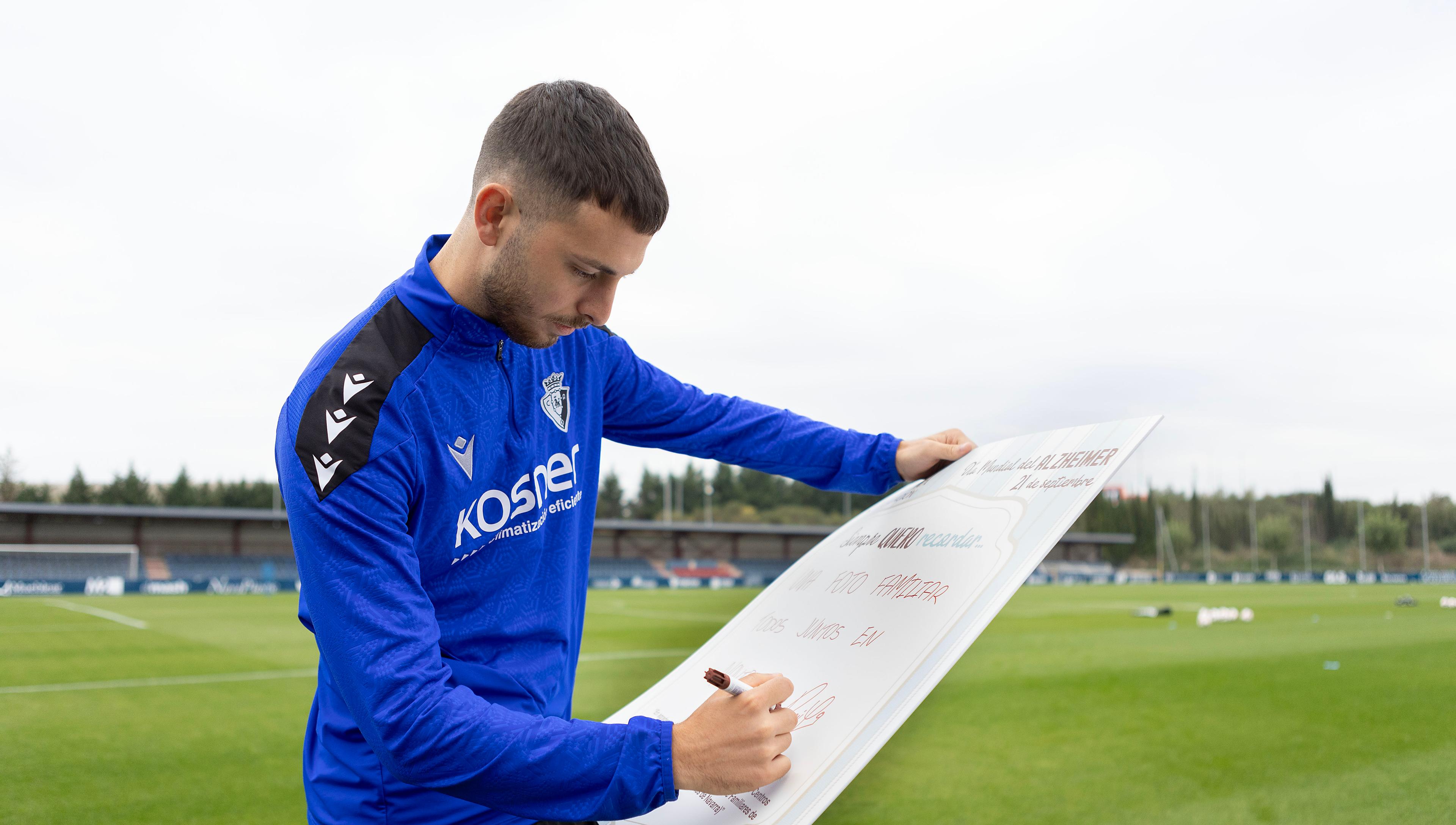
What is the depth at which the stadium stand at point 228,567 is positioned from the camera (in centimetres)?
3697

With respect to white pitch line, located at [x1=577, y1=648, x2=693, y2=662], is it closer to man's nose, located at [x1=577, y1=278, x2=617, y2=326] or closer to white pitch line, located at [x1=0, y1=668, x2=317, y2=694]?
white pitch line, located at [x1=0, y1=668, x2=317, y2=694]

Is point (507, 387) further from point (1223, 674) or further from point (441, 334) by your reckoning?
point (1223, 674)

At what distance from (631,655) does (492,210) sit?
463 inches

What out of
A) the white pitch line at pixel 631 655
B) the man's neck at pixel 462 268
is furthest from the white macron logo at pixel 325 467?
the white pitch line at pixel 631 655

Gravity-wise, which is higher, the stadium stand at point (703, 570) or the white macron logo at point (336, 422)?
the white macron logo at point (336, 422)

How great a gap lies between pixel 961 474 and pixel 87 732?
780 cm

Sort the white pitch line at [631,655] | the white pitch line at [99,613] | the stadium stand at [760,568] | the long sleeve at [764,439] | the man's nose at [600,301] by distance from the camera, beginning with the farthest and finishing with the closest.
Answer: the stadium stand at [760,568], the white pitch line at [99,613], the white pitch line at [631,655], the long sleeve at [764,439], the man's nose at [600,301]

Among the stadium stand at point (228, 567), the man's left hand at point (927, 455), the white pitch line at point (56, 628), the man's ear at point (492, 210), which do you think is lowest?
the stadium stand at point (228, 567)

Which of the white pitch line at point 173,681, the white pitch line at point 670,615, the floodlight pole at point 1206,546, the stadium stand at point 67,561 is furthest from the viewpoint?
the floodlight pole at point 1206,546

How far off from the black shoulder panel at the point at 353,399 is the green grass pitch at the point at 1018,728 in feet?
3.11

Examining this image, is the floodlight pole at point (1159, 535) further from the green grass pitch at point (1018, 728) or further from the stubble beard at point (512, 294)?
the stubble beard at point (512, 294)

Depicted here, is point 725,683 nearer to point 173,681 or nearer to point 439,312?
point 439,312

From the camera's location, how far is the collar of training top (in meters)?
1.29

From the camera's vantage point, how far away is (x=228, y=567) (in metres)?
37.9
